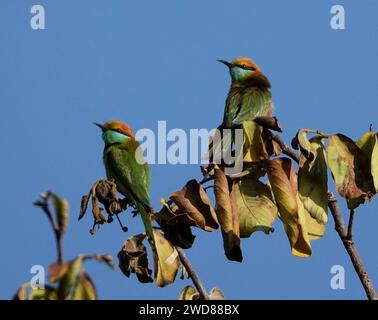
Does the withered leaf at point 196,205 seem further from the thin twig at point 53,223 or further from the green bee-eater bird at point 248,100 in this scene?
the green bee-eater bird at point 248,100

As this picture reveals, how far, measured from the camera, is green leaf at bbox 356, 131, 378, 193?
8.55ft

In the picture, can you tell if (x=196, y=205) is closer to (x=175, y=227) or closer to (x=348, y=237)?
(x=175, y=227)

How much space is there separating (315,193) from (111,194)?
29.4 inches

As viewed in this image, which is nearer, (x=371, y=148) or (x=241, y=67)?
(x=371, y=148)

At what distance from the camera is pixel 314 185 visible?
2.64 m

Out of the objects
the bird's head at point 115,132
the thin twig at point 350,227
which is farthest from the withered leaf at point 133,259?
the bird's head at point 115,132

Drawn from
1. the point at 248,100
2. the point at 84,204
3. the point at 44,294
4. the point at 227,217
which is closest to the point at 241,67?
the point at 248,100

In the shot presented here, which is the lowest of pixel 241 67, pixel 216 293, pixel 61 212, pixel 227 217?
pixel 216 293

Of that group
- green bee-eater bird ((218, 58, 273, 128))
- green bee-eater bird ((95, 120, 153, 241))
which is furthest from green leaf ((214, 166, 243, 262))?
green bee-eater bird ((218, 58, 273, 128))

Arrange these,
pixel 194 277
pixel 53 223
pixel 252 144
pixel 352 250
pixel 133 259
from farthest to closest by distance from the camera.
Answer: pixel 133 259 < pixel 252 144 < pixel 352 250 < pixel 194 277 < pixel 53 223

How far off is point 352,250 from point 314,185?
23 cm
